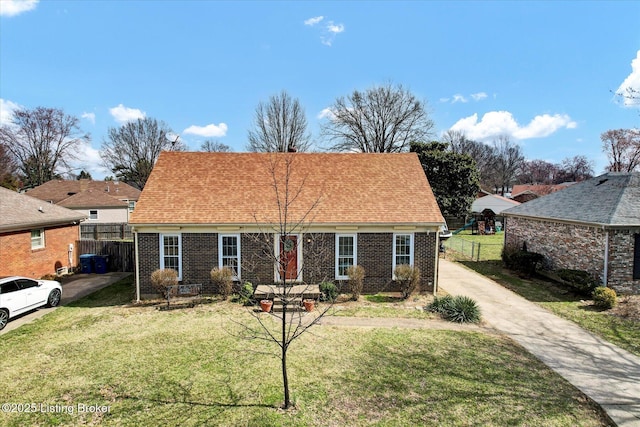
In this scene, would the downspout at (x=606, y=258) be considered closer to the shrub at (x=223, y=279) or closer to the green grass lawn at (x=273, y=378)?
the green grass lawn at (x=273, y=378)

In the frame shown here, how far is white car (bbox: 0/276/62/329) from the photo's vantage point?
10.7 m

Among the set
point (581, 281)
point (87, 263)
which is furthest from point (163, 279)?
point (581, 281)

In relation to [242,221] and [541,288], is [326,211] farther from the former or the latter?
[541,288]

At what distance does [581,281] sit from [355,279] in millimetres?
9409

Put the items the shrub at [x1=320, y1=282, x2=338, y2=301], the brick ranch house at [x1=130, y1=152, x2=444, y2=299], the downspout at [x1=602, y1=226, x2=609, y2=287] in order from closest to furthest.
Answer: the shrub at [x1=320, y1=282, x2=338, y2=301] → the brick ranch house at [x1=130, y1=152, x2=444, y2=299] → the downspout at [x1=602, y1=226, x2=609, y2=287]

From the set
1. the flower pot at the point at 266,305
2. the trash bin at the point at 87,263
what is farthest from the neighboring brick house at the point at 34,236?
the flower pot at the point at 266,305

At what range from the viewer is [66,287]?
15680mm

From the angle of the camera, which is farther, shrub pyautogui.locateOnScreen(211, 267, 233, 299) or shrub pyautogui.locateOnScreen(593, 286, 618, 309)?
shrub pyautogui.locateOnScreen(211, 267, 233, 299)

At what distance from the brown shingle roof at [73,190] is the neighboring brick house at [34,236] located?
24861 mm

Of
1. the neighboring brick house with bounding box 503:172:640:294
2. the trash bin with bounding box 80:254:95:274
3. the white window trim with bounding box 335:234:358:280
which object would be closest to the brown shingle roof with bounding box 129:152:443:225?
the white window trim with bounding box 335:234:358:280

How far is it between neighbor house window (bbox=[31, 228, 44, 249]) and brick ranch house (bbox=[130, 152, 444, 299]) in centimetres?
723

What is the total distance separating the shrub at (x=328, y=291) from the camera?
13070 millimetres

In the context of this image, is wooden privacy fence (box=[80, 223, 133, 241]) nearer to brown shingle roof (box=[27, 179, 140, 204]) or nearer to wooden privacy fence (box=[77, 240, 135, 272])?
wooden privacy fence (box=[77, 240, 135, 272])

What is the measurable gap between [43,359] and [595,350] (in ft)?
46.7
